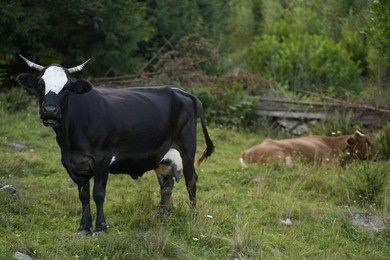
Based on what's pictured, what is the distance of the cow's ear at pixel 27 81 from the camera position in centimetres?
682

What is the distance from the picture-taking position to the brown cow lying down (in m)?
11.4

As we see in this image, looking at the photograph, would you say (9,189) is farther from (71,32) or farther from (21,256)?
(71,32)

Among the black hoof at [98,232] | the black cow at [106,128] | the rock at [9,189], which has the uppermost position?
the black cow at [106,128]

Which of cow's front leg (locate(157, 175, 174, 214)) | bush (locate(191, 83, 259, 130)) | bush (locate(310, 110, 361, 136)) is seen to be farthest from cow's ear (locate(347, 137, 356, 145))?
cow's front leg (locate(157, 175, 174, 214))

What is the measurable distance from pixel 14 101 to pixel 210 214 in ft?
24.0

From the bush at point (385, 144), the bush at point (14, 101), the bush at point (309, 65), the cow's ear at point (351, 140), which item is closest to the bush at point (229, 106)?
the cow's ear at point (351, 140)

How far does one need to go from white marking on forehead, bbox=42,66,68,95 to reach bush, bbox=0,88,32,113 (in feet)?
22.8

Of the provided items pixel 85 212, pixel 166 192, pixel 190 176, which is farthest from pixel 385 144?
pixel 85 212

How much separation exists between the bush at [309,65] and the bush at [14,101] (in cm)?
844

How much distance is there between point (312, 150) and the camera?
12.2m

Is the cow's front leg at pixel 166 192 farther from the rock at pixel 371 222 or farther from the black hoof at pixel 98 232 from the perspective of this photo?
the rock at pixel 371 222

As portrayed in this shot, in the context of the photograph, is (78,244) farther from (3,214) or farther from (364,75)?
(364,75)

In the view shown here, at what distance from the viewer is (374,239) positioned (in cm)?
782

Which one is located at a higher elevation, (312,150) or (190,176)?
(190,176)
